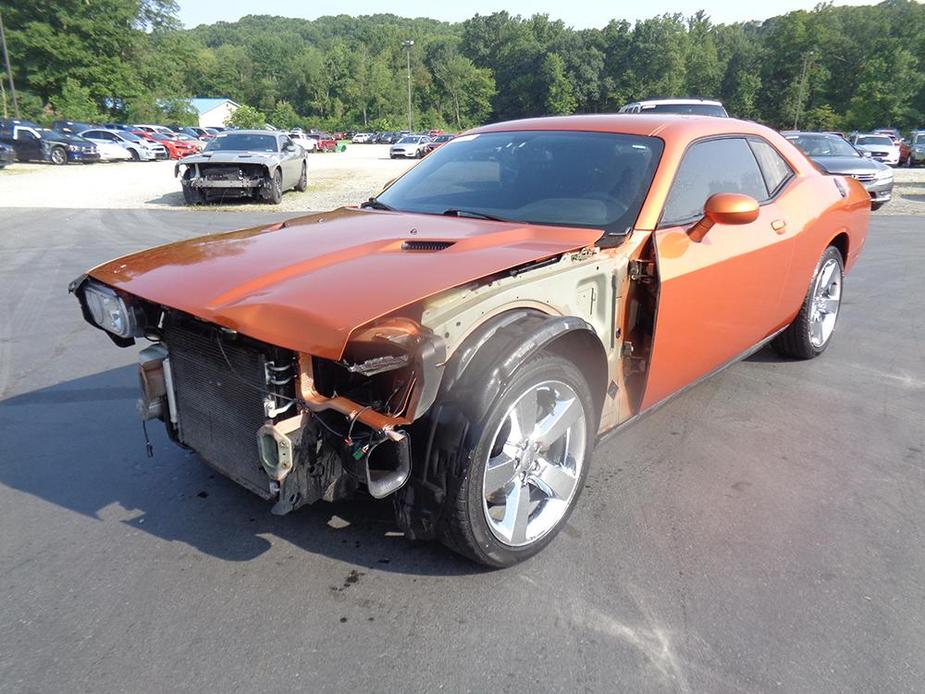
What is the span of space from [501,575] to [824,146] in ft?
50.1

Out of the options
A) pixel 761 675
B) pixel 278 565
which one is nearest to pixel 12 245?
pixel 278 565

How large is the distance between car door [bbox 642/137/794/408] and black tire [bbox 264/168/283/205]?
12051 millimetres

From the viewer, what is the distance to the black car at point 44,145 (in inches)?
1058

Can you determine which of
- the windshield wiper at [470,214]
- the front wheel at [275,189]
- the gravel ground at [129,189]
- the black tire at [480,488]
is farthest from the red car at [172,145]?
the black tire at [480,488]

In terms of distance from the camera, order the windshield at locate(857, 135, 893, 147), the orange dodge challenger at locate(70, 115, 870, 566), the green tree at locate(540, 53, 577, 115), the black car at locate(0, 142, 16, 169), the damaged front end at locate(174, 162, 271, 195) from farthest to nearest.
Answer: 1. the green tree at locate(540, 53, 577, 115)
2. the windshield at locate(857, 135, 893, 147)
3. the black car at locate(0, 142, 16, 169)
4. the damaged front end at locate(174, 162, 271, 195)
5. the orange dodge challenger at locate(70, 115, 870, 566)

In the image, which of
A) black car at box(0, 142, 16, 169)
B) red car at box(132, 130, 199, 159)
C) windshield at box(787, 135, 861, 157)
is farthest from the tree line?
windshield at box(787, 135, 861, 157)

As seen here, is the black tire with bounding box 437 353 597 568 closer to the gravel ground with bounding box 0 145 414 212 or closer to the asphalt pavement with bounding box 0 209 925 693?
the asphalt pavement with bounding box 0 209 925 693

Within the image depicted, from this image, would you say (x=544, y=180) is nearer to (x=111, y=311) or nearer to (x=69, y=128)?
(x=111, y=311)

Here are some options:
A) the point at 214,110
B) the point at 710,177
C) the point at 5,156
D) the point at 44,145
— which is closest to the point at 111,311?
the point at 710,177

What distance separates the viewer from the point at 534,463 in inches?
101

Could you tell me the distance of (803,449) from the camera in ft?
11.5

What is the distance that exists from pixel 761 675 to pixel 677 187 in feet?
6.84

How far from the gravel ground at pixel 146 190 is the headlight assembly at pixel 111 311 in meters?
7.90

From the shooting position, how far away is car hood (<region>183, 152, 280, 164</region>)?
13812 mm
